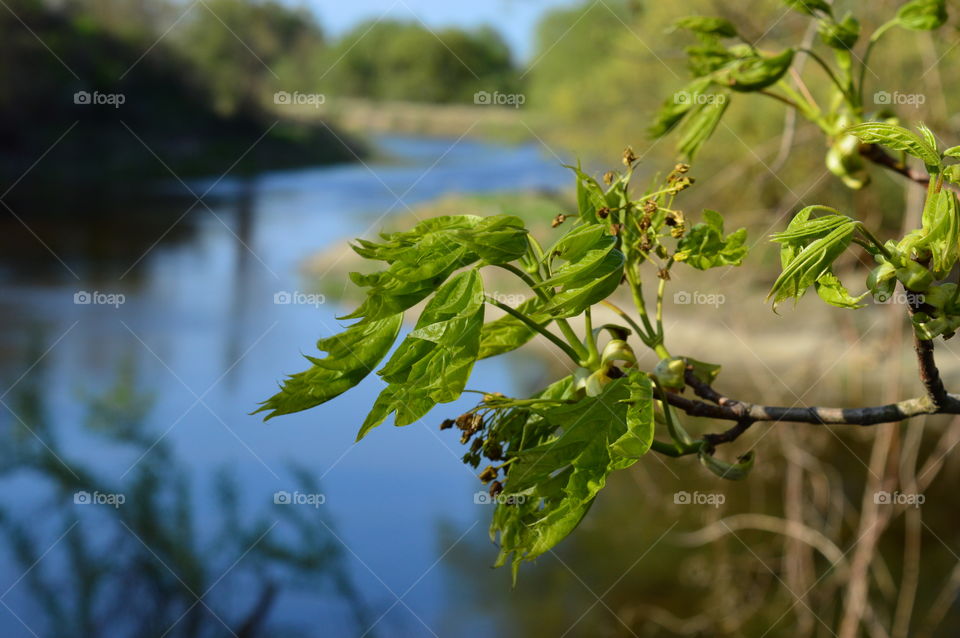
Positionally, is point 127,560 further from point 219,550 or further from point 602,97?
point 602,97

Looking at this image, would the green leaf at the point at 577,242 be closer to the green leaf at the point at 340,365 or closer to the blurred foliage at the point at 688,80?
the green leaf at the point at 340,365

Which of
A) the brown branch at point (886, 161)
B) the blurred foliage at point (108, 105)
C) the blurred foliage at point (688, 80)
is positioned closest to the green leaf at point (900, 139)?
the brown branch at point (886, 161)

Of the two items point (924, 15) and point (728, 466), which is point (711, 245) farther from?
point (924, 15)

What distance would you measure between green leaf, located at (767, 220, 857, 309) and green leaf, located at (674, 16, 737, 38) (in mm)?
433

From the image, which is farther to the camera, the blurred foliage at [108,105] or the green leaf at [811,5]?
the blurred foliage at [108,105]

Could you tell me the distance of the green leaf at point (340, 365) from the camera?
356 millimetres

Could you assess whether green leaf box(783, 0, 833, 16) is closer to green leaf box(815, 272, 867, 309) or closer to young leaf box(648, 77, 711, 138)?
young leaf box(648, 77, 711, 138)

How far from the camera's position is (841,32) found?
68cm

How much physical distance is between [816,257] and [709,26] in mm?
449

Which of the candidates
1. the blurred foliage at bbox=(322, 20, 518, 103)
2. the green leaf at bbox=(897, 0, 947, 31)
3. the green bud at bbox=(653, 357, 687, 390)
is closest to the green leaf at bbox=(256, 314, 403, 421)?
the green bud at bbox=(653, 357, 687, 390)

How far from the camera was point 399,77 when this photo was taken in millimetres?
6574

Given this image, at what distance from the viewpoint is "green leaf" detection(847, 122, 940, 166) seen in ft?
1.09

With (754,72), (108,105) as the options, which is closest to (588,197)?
(754,72)

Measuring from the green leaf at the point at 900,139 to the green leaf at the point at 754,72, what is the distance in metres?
0.37
